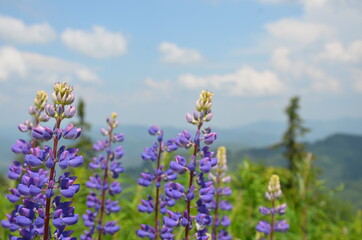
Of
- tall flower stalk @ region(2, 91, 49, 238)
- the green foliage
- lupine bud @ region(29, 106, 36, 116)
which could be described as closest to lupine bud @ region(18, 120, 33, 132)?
tall flower stalk @ region(2, 91, 49, 238)

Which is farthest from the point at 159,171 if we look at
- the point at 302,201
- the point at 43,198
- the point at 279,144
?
the point at 279,144

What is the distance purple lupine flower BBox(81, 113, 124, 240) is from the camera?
378cm

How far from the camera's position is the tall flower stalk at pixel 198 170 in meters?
2.89

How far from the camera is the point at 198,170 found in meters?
3.08

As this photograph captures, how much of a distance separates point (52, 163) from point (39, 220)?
356 millimetres

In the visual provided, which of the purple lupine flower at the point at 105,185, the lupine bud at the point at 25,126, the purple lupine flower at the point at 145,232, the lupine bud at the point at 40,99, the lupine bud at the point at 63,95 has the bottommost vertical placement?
the purple lupine flower at the point at 145,232

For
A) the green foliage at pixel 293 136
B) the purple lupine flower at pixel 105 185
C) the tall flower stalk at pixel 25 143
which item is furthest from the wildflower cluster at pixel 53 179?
the green foliage at pixel 293 136

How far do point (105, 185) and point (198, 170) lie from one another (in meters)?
1.24

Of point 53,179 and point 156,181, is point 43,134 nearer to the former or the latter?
point 53,179

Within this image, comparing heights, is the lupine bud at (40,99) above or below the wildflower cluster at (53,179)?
above

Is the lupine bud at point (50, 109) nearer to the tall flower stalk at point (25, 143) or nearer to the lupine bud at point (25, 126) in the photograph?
the tall flower stalk at point (25, 143)

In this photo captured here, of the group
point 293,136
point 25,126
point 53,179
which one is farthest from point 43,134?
point 293,136

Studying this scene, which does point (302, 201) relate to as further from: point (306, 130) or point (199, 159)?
point (306, 130)

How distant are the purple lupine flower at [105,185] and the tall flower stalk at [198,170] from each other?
39.3 inches
